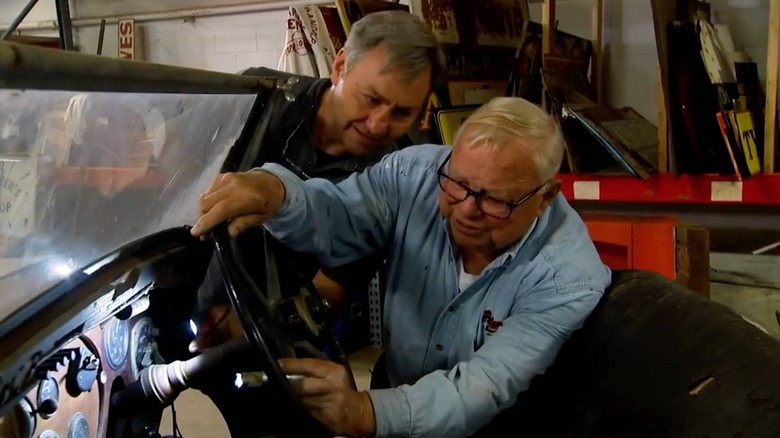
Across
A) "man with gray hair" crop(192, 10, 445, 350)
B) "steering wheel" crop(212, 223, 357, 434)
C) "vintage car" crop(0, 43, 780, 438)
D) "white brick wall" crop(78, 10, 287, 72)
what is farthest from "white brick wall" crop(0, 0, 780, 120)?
"steering wheel" crop(212, 223, 357, 434)

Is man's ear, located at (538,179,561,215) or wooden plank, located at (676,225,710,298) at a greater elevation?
man's ear, located at (538,179,561,215)

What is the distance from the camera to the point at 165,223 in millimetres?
1192

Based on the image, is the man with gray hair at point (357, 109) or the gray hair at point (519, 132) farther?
the man with gray hair at point (357, 109)

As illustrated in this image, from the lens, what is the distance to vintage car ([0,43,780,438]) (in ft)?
2.78

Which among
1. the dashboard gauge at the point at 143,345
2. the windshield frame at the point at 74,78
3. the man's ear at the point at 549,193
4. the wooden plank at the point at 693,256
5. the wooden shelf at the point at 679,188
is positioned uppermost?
the windshield frame at the point at 74,78

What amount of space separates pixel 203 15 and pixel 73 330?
3.76 meters

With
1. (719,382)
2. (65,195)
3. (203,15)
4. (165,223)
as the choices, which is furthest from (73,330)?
(203,15)

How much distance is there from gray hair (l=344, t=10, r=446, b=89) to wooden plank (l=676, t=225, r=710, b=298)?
4.29 ft

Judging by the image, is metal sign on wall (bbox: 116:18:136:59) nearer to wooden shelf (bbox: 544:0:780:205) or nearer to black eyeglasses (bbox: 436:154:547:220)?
wooden shelf (bbox: 544:0:780:205)

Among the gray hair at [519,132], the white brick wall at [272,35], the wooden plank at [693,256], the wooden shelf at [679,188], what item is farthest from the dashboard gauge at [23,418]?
the white brick wall at [272,35]

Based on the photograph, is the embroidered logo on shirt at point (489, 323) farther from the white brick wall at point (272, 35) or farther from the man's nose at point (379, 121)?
the white brick wall at point (272, 35)

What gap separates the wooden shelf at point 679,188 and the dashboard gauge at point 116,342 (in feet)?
6.00

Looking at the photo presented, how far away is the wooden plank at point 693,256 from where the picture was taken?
2467 millimetres

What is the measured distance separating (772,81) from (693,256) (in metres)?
0.69
